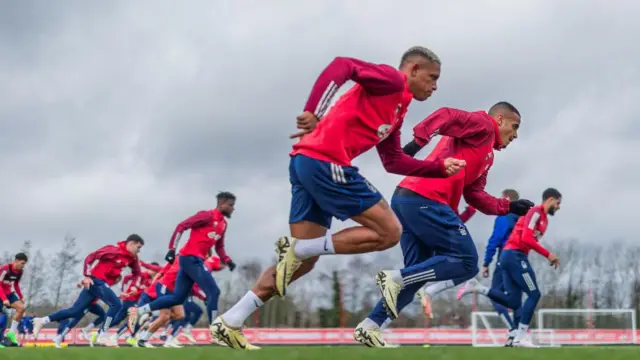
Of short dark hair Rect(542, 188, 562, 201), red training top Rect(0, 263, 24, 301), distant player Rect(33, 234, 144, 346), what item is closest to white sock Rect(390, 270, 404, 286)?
short dark hair Rect(542, 188, 562, 201)

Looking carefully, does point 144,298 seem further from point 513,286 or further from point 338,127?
point 338,127

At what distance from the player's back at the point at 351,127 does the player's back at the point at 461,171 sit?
1755 millimetres

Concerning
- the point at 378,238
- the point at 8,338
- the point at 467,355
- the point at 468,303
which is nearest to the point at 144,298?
the point at 8,338

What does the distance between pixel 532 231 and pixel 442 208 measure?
20.0 ft

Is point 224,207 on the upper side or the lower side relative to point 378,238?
upper

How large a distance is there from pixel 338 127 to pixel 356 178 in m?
0.39

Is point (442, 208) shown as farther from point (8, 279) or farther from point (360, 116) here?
point (8, 279)

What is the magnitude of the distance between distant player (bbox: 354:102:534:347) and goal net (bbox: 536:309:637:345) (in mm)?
18758

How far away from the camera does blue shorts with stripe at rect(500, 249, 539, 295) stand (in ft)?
44.2

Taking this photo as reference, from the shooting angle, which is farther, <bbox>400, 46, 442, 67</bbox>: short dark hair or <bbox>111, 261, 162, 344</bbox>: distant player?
<bbox>111, 261, 162, 344</bbox>: distant player

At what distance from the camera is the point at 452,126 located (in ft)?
25.3

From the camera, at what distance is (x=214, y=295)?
14836 mm

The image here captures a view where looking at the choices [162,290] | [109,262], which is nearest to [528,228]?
[162,290]

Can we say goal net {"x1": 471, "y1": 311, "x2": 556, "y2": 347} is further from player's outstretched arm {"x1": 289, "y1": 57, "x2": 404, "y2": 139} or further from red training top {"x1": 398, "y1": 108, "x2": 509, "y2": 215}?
player's outstretched arm {"x1": 289, "y1": 57, "x2": 404, "y2": 139}
